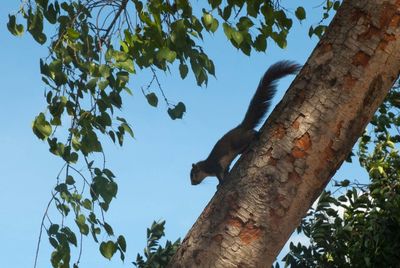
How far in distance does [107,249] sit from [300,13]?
224 centimetres

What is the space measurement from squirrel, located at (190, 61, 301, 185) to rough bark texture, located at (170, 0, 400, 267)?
1.87 metres

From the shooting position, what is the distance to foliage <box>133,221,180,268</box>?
6.52 m

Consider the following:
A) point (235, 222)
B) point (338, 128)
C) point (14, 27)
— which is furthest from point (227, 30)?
point (235, 222)

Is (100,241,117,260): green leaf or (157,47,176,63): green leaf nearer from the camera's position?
(157,47,176,63): green leaf

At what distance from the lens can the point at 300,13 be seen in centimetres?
485

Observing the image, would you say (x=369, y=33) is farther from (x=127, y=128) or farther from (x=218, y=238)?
(x=127, y=128)

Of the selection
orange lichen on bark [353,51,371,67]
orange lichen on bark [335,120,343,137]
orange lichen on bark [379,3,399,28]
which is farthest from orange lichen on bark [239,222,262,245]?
orange lichen on bark [379,3,399,28]

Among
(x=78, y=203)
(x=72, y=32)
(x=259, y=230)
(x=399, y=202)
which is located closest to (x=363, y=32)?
(x=259, y=230)

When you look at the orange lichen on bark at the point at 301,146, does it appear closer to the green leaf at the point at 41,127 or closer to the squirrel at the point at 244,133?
the green leaf at the point at 41,127

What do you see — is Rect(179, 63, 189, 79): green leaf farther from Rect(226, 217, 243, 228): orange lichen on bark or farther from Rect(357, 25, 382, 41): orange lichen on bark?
Rect(226, 217, 243, 228): orange lichen on bark

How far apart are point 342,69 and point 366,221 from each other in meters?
3.78

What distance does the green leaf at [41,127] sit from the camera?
379 centimetres

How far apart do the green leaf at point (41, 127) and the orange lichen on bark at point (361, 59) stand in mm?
1845

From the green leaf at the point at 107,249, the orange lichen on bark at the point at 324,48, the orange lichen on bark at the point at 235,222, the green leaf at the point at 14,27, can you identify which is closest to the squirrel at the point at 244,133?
the green leaf at the point at 107,249
